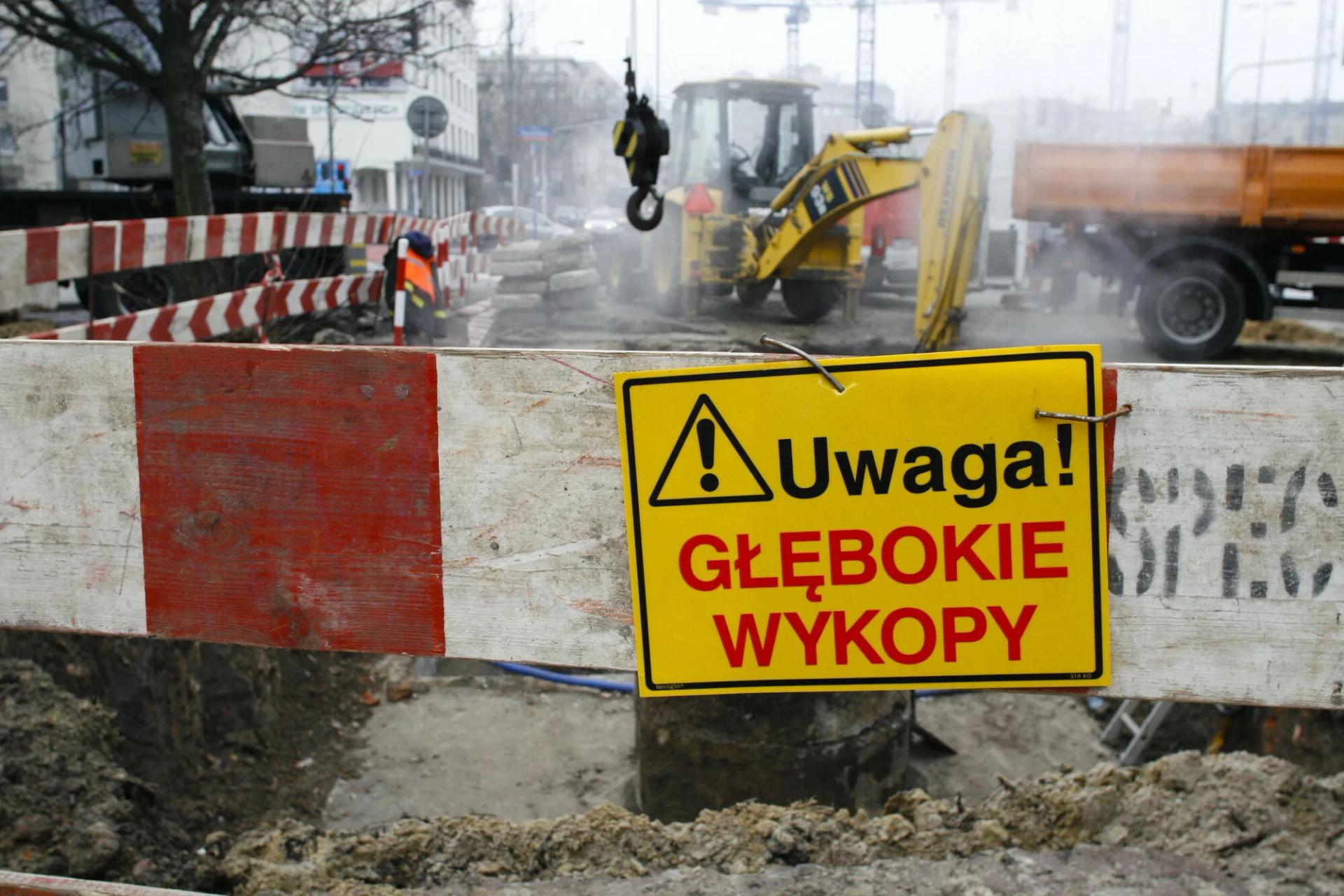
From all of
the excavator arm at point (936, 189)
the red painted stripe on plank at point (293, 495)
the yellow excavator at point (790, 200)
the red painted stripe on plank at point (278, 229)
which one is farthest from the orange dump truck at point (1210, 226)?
the red painted stripe on plank at point (293, 495)

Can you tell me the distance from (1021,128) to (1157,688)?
30.4 meters

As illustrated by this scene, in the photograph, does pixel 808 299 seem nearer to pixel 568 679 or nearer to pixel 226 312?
pixel 226 312

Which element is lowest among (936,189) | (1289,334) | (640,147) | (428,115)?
(1289,334)

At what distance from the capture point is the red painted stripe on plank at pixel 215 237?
9172 millimetres

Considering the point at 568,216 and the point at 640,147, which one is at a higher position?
Result: the point at 568,216

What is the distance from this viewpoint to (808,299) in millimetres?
16531

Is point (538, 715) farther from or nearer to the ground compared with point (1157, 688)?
nearer to the ground

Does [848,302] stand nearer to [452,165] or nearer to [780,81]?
[780,81]

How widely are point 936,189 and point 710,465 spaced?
30.3 ft

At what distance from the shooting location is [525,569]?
2.27m

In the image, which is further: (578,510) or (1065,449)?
(578,510)

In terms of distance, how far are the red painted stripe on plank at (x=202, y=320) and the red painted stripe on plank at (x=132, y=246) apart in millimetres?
736

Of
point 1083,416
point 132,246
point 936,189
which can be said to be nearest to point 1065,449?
point 1083,416

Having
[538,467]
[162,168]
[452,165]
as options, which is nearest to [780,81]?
[162,168]
